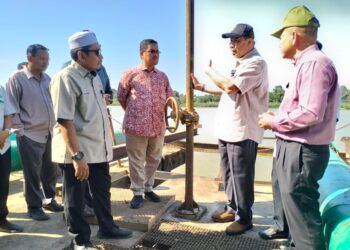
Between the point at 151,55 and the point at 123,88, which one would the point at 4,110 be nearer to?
the point at 123,88

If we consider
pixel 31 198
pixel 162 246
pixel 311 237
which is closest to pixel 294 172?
pixel 311 237

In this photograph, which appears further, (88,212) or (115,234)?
(88,212)

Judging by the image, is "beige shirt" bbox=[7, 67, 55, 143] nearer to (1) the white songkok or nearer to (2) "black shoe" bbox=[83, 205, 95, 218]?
(2) "black shoe" bbox=[83, 205, 95, 218]

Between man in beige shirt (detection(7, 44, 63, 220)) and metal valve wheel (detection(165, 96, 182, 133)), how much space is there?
4.38 feet

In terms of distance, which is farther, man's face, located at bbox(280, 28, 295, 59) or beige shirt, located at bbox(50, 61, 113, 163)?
beige shirt, located at bbox(50, 61, 113, 163)

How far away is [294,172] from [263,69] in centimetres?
114

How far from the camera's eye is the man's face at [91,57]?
2.80 metres

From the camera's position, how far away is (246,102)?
3215 millimetres

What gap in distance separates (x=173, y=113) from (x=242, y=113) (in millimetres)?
785

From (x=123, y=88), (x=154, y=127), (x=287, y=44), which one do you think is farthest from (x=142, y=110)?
(x=287, y=44)

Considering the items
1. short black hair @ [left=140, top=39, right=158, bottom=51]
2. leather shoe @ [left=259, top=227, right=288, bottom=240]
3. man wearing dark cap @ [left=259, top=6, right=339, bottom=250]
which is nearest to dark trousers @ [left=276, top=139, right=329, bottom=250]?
man wearing dark cap @ [left=259, top=6, right=339, bottom=250]

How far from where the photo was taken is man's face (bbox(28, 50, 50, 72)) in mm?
3787

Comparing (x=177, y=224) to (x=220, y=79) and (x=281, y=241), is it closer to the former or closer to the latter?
(x=281, y=241)

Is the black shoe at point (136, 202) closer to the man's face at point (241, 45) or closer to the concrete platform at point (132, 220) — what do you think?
the concrete platform at point (132, 220)
